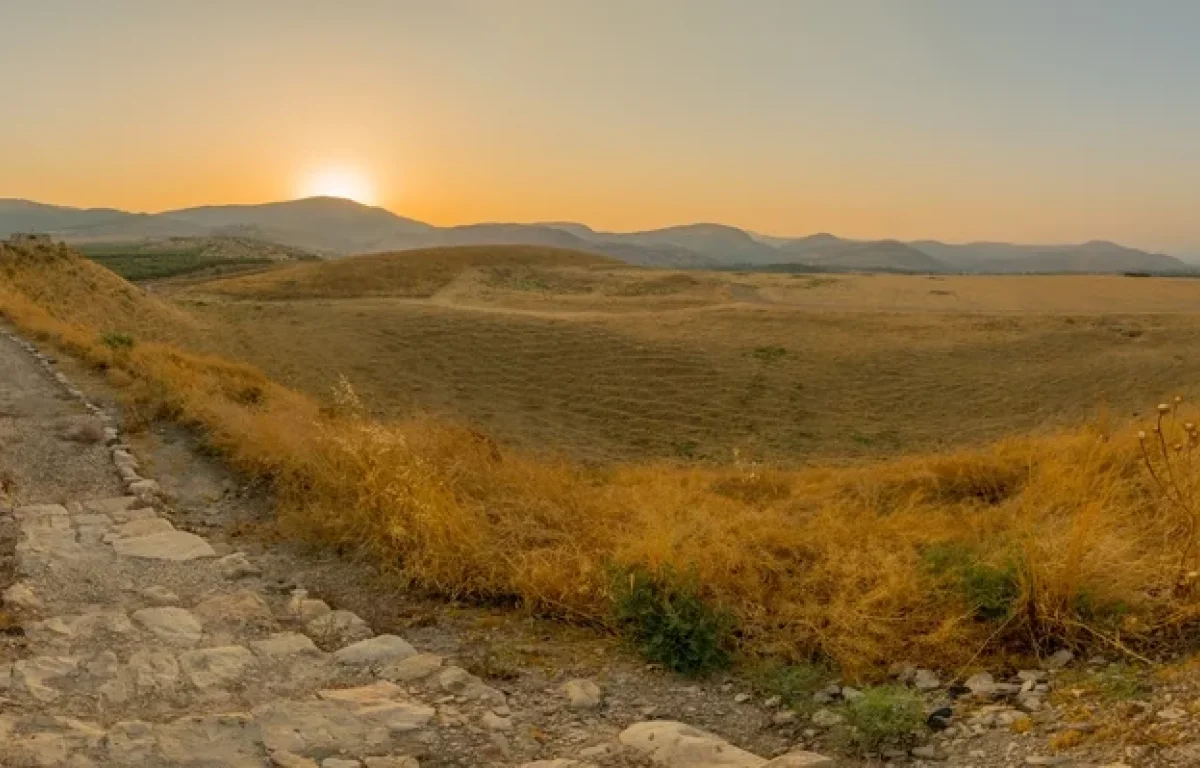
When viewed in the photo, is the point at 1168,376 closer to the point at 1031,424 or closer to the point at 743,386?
the point at 1031,424

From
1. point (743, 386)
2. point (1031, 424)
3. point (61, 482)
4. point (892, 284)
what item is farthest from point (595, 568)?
point (892, 284)

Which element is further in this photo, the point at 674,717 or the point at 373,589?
the point at 373,589

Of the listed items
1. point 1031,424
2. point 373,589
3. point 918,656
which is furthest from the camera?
point 1031,424

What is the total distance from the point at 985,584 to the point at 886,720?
131cm

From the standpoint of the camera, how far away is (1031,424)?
1906 centimetres

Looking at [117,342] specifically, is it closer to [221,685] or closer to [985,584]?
[221,685]

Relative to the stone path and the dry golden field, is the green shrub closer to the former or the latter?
the stone path

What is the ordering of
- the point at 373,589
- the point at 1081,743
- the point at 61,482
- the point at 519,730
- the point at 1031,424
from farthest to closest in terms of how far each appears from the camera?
1. the point at 1031,424
2. the point at 61,482
3. the point at 373,589
4. the point at 519,730
5. the point at 1081,743

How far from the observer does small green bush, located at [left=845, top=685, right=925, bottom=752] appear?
11.5 ft

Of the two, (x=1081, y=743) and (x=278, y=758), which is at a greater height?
(x=1081, y=743)

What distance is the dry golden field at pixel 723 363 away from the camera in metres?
19.1

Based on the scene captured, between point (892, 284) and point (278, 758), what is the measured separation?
50.7m

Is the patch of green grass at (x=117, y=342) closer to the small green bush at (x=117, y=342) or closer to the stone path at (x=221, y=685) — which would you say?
the small green bush at (x=117, y=342)

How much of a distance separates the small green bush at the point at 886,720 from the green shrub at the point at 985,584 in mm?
964
